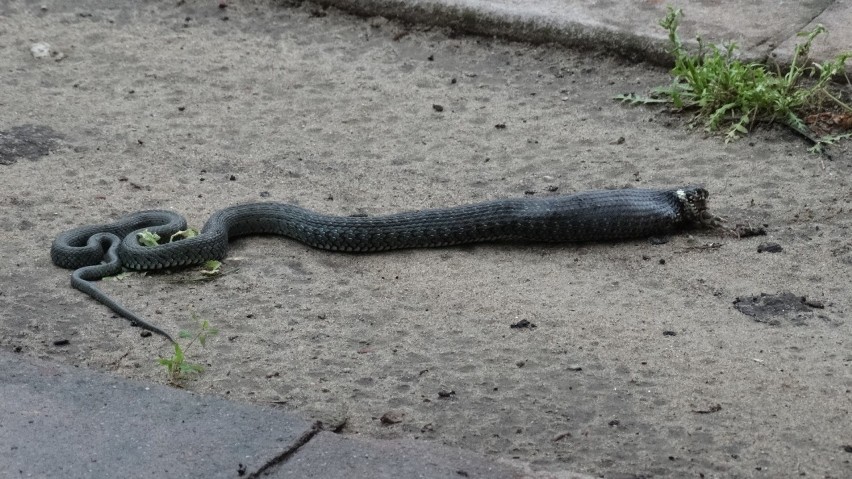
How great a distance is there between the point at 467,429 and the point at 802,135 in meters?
3.74

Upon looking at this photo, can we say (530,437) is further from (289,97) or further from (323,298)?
(289,97)

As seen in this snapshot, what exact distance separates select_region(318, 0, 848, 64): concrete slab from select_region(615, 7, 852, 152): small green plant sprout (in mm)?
287

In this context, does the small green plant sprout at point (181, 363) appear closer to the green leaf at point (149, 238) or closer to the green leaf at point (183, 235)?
the green leaf at point (149, 238)

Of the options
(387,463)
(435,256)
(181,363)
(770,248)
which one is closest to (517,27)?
(435,256)

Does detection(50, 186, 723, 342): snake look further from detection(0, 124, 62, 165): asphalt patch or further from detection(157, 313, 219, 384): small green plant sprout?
detection(0, 124, 62, 165): asphalt patch

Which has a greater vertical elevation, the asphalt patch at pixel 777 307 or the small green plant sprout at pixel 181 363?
the asphalt patch at pixel 777 307

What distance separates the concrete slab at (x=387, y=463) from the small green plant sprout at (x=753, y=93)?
3.76 m

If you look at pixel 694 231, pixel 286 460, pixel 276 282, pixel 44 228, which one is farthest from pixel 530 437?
pixel 44 228

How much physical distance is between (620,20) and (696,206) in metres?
2.76


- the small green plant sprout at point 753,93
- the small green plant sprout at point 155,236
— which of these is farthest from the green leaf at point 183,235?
the small green plant sprout at point 753,93

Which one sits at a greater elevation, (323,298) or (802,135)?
(802,135)

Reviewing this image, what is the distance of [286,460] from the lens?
4.03 metres

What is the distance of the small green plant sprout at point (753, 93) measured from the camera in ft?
23.2

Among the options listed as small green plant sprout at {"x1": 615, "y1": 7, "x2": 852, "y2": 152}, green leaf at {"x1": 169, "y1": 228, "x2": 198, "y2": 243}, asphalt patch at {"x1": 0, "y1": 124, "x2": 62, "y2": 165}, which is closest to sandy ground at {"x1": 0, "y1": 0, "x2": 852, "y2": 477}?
asphalt patch at {"x1": 0, "y1": 124, "x2": 62, "y2": 165}
